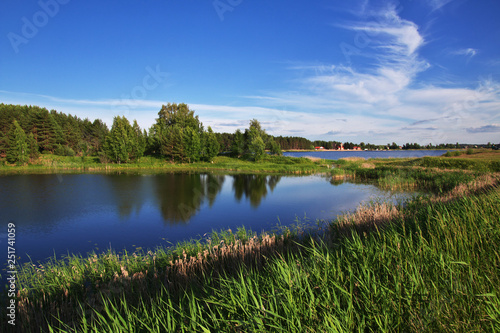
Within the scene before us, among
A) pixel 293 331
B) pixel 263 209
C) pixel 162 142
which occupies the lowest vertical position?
pixel 263 209

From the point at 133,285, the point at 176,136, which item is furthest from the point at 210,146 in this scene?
the point at 133,285

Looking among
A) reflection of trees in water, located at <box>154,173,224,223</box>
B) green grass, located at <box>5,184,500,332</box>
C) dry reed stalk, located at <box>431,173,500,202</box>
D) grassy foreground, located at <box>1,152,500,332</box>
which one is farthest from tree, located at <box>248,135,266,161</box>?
green grass, located at <box>5,184,500,332</box>

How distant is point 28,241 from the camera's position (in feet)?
32.6

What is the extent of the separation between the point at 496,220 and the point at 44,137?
67.0 m

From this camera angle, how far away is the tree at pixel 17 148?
39.1 meters

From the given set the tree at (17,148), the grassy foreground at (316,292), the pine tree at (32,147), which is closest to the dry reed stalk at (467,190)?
the grassy foreground at (316,292)

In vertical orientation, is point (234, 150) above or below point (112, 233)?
above

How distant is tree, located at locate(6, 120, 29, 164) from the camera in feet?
128

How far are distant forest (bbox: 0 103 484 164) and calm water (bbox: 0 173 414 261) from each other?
76.2ft

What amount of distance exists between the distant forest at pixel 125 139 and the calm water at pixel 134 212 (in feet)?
76.2

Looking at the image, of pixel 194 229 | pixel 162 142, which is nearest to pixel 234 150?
pixel 162 142

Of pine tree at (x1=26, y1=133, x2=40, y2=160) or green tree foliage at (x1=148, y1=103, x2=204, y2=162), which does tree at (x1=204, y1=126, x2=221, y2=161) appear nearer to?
green tree foliage at (x1=148, y1=103, x2=204, y2=162)

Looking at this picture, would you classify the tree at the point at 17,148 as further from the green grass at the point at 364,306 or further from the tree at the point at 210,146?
the green grass at the point at 364,306

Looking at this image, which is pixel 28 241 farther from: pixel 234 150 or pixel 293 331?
pixel 234 150
